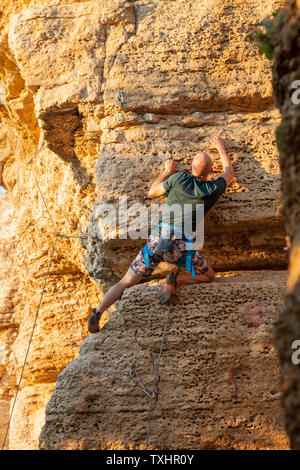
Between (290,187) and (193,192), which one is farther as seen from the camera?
(193,192)

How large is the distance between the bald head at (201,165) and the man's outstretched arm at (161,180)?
11.0 inches

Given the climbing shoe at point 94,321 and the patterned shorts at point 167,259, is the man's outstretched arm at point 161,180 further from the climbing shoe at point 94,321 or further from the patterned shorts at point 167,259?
the climbing shoe at point 94,321

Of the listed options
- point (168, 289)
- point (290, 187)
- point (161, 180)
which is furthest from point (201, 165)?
point (290, 187)

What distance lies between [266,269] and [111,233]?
1.51m

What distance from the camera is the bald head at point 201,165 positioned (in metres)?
4.29

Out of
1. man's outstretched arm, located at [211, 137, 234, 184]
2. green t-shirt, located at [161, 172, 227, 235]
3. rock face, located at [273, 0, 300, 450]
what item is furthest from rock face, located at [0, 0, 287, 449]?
rock face, located at [273, 0, 300, 450]

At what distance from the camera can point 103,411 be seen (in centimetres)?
384

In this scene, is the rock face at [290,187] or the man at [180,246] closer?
the rock face at [290,187]

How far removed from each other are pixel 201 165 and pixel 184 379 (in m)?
1.75

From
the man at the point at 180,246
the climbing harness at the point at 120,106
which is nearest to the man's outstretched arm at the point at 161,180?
the man at the point at 180,246

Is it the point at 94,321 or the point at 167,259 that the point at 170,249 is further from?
the point at 94,321

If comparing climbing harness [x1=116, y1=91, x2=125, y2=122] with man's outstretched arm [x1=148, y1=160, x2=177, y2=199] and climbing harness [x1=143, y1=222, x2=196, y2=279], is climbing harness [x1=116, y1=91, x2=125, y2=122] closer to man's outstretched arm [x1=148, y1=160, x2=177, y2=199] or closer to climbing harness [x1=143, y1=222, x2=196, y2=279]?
man's outstretched arm [x1=148, y1=160, x2=177, y2=199]

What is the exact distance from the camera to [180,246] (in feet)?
13.5
